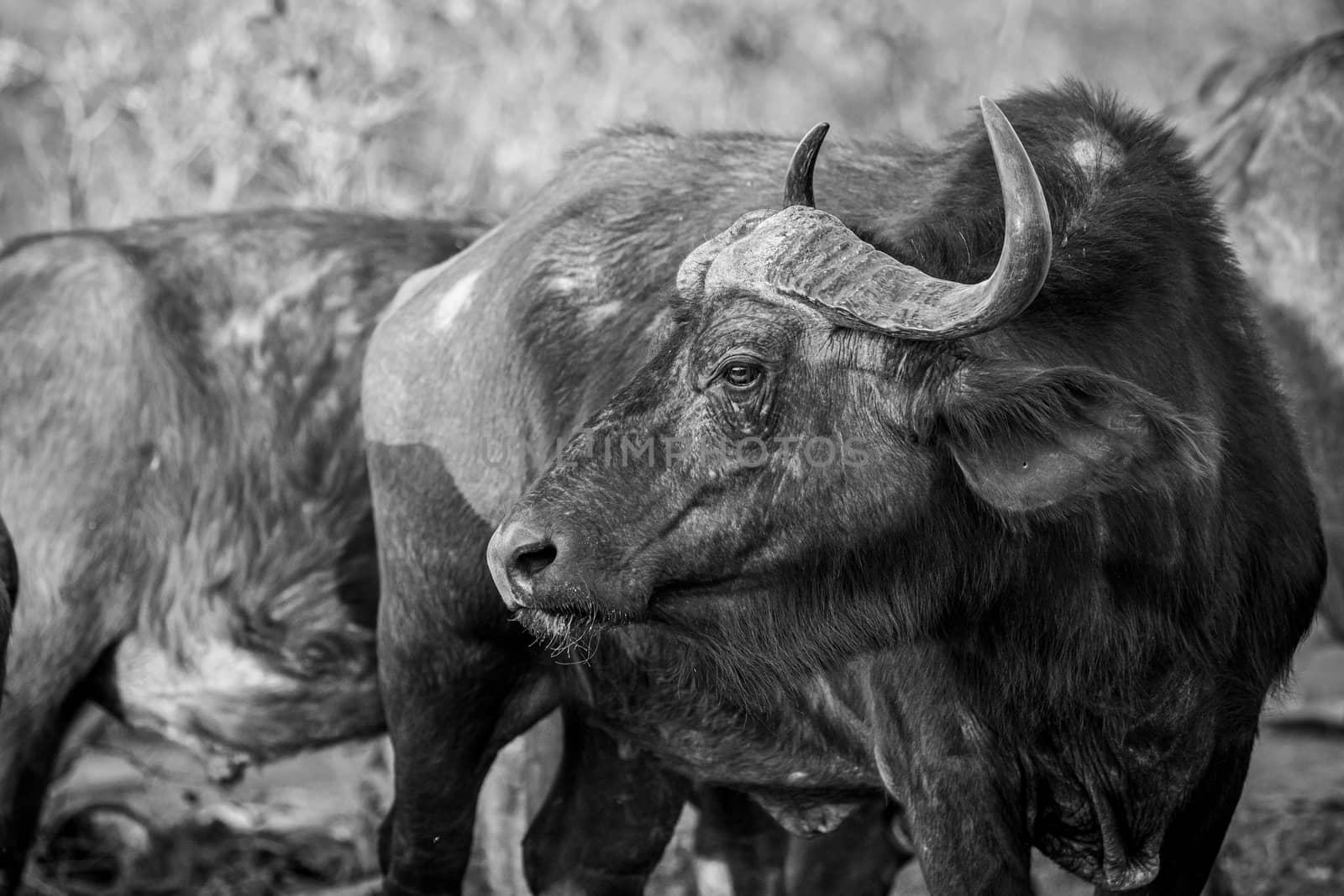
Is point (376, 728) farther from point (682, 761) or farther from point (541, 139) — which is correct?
point (541, 139)

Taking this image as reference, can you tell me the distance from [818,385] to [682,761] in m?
1.61

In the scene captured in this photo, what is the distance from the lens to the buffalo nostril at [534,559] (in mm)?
3592

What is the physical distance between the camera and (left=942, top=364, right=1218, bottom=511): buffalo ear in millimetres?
3428

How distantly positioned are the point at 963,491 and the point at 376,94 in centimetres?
498

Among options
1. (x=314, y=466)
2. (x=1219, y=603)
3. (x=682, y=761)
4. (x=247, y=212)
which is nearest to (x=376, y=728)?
(x=314, y=466)

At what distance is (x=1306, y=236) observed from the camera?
6.25 m

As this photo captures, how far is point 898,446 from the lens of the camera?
3.66m

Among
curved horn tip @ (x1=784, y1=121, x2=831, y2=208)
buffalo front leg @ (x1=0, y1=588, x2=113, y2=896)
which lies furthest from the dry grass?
curved horn tip @ (x1=784, y1=121, x2=831, y2=208)

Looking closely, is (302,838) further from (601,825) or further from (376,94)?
(376,94)

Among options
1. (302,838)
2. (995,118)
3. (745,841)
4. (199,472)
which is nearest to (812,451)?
(995,118)

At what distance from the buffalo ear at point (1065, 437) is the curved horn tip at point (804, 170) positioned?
591 mm

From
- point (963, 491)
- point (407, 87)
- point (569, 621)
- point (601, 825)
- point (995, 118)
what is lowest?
point (601, 825)

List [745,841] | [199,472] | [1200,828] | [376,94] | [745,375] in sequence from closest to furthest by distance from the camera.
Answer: [745,375], [1200,828], [199,472], [745,841], [376,94]

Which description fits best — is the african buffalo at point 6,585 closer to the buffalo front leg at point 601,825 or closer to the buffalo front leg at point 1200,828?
the buffalo front leg at point 601,825
